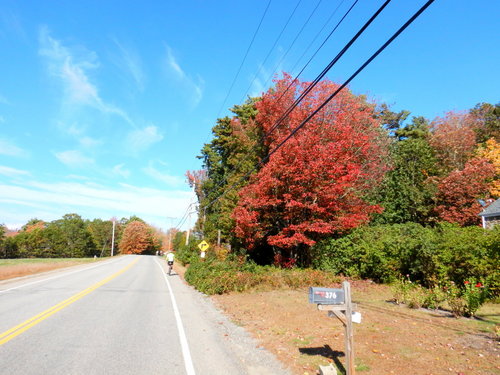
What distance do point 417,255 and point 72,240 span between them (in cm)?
10538

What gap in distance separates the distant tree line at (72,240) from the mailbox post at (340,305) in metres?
100

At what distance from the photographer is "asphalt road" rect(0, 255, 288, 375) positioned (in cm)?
570

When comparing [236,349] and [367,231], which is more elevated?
[367,231]

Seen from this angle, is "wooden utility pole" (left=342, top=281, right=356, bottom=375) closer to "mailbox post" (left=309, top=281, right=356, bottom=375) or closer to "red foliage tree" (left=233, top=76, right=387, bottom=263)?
"mailbox post" (left=309, top=281, right=356, bottom=375)

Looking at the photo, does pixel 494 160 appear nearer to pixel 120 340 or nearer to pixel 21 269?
pixel 120 340

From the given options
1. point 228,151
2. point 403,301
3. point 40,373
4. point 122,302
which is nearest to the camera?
point 40,373

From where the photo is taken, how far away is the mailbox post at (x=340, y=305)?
5.37 meters

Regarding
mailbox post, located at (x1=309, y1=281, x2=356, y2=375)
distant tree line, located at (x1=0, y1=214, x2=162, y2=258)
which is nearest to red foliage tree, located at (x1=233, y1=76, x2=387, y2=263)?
mailbox post, located at (x1=309, y1=281, x2=356, y2=375)

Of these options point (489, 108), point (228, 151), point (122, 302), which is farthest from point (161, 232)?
point (122, 302)

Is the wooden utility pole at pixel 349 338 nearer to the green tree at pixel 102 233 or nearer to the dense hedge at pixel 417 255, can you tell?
the dense hedge at pixel 417 255

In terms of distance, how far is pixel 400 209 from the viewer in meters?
26.2

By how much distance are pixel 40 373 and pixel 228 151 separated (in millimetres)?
36398

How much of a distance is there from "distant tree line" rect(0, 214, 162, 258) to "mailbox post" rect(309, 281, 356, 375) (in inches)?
3950

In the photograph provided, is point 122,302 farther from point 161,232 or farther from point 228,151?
point 161,232
